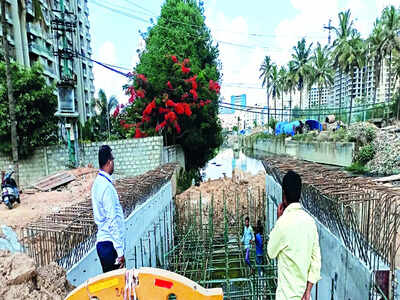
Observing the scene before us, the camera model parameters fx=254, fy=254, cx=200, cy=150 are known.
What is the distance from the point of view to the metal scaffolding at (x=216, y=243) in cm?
579

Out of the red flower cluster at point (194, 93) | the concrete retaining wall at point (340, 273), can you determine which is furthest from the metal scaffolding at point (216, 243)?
the red flower cluster at point (194, 93)

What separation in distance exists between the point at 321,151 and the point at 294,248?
18.1 m

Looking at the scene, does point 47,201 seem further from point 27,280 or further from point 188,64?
point 188,64

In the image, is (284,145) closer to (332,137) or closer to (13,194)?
(332,137)

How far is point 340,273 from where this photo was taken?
2.96m

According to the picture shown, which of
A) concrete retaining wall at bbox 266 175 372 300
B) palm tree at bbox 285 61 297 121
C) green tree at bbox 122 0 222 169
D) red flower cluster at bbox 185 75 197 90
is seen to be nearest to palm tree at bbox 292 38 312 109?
palm tree at bbox 285 61 297 121

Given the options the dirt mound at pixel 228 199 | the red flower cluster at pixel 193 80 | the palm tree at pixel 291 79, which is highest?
the palm tree at pixel 291 79

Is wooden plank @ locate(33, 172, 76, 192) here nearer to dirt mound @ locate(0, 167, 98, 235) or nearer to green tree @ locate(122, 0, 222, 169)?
dirt mound @ locate(0, 167, 98, 235)

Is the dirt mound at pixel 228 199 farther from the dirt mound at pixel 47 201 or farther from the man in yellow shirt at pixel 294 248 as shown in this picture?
the man in yellow shirt at pixel 294 248

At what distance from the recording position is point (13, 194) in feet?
22.8

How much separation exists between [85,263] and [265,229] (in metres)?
6.15

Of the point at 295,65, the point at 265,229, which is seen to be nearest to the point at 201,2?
the point at 265,229

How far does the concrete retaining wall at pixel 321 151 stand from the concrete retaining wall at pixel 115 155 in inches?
433

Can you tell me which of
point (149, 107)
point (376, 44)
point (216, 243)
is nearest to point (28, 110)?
point (149, 107)
